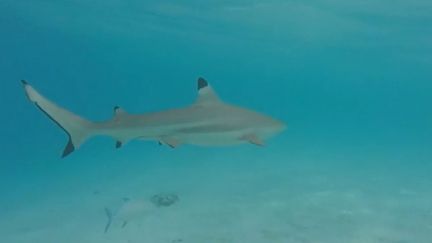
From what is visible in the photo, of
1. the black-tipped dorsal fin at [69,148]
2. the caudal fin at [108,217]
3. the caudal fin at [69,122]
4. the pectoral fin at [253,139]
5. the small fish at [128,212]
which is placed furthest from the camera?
the small fish at [128,212]

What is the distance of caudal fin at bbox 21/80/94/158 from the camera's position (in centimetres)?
605

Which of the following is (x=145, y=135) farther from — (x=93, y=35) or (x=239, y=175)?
(x=93, y=35)

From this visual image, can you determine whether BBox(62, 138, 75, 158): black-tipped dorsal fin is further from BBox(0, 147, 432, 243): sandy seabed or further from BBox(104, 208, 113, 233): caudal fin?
BBox(104, 208, 113, 233): caudal fin

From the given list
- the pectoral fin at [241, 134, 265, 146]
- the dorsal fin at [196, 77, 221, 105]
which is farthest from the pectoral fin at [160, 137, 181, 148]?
the pectoral fin at [241, 134, 265, 146]

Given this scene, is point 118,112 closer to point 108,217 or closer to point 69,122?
point 69,122

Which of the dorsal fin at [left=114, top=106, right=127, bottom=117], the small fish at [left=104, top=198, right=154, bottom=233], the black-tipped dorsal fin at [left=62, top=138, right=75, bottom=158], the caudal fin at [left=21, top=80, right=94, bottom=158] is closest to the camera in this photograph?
the caudal fin at [left=21, top=80, right=94, bottom=158]

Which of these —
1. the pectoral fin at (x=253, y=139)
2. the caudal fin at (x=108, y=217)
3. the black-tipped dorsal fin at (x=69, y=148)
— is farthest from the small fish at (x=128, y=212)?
the pectoral fin at (x=253, y=139)

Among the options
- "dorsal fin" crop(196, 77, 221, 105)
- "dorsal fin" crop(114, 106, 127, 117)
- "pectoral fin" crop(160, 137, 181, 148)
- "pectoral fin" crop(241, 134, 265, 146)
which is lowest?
"pectoral fin" crop(160, 137, 181, 148)

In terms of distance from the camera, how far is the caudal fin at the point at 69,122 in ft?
19.9

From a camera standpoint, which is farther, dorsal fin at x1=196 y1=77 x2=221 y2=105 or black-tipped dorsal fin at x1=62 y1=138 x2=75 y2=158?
dorsal fin at x1=196 y1=77 x2=221 y2=105

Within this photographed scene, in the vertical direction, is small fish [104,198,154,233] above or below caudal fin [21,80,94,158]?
below

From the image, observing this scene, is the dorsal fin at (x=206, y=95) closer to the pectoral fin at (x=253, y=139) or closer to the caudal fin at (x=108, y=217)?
the pectoral fin at (x=253, y=139)

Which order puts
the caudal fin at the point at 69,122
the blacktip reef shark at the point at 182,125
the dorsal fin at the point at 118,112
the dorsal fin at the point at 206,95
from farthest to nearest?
1. the dorsal fin at the point at 206,95
2. the dorsal fin at the point at 118,112
3. the blacktip reef shark at the point at 182,125
4. the caudal fin at the point at 69,122

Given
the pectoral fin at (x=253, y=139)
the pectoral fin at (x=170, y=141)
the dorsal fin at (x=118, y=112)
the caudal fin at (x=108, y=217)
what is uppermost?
the dorsal fin at (x=118, y=112)
